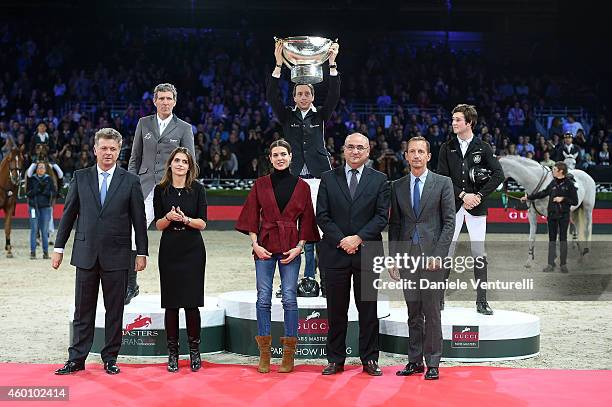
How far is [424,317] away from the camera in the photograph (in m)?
7.08

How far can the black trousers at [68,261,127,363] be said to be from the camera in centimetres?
702

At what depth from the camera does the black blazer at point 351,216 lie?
700 cm

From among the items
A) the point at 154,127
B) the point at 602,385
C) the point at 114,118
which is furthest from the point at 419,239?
the point at 114,118

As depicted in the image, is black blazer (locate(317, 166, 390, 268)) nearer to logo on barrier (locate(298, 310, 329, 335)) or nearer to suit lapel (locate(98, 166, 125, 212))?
logo on barrier (locate(298, 310, 329, 335))

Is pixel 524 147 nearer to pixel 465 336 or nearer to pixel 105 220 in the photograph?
pixel 465 336

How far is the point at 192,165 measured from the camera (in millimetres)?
7207

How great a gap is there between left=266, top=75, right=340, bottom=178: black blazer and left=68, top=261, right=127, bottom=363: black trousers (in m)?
1.94

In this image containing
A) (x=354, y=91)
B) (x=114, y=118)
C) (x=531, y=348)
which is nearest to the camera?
(x=531, y=348)

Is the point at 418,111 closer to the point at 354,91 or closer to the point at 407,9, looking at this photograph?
the point at 354,91

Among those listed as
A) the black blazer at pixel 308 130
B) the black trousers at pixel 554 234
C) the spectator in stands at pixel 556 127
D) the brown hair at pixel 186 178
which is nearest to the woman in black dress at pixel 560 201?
the black trousers at pixel 554 234

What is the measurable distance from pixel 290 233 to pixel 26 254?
983cm

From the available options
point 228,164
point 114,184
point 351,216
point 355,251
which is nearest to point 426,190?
point 351,216

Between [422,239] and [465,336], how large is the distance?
1.25 m

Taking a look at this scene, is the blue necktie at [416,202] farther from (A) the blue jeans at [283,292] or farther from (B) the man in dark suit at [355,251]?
(A) the blue jeans at [283,292]
